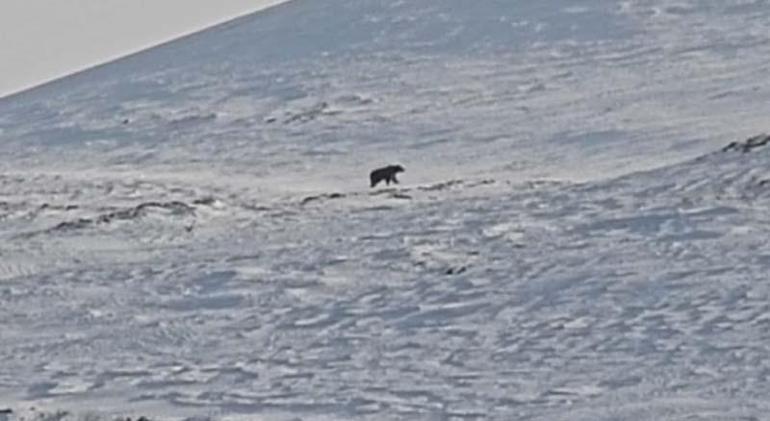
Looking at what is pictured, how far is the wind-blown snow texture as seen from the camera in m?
12.9

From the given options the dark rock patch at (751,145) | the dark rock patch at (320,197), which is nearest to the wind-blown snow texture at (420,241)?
the dark rock patch at (320,197)

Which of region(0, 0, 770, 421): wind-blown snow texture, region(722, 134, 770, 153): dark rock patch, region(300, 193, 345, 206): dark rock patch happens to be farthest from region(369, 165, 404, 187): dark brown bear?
region(722, 134, 770, 153): dark rock patch

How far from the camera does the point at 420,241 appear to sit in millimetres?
18812

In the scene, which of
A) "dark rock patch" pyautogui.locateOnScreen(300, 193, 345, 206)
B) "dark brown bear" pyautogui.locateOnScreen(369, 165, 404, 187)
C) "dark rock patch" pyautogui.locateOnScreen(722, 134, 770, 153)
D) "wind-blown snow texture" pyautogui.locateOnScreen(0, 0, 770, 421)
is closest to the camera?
"wind-blown snow texture" pyautogui.locateOnScreen(0, 0, 770, 421)

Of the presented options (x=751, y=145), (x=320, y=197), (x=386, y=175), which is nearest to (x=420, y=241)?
(x=751, y=145)

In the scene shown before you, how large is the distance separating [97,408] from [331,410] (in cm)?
161

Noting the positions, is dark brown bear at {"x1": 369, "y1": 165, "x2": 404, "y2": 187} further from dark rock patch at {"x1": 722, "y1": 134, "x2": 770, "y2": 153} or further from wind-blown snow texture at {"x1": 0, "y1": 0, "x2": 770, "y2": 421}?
dark rock patch at {"x1": 722, "y1": 134, "x2": 770, "y2": 153}

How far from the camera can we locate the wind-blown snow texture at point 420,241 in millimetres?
12883

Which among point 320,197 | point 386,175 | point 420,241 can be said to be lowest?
point 420,241

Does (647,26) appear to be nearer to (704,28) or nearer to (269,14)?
(704,28)

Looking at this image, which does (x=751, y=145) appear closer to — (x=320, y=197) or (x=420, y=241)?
(x=420, y=241)

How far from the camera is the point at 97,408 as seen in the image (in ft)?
41.9

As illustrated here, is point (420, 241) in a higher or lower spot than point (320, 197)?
lower

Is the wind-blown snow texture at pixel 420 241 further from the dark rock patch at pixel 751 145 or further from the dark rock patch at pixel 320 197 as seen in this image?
the dark rock patch at pixel 751 145
